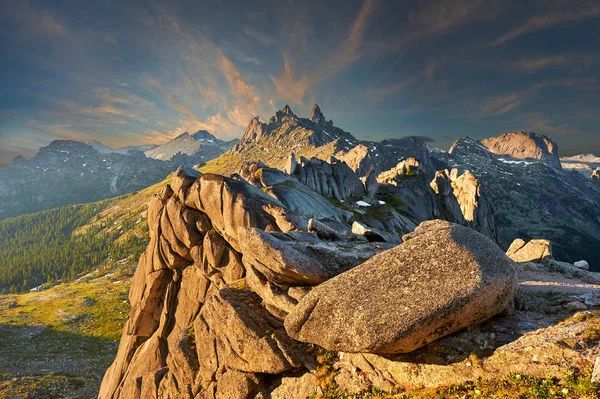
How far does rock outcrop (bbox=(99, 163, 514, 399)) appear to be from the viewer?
14.7 m

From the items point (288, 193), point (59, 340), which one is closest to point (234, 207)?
point (288, 193)

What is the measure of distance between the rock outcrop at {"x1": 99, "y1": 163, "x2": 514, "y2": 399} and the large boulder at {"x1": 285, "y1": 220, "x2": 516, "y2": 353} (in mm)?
78

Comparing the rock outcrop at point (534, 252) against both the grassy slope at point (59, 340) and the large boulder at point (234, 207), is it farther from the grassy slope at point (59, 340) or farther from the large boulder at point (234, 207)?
the grassy slope at point (59, 340)

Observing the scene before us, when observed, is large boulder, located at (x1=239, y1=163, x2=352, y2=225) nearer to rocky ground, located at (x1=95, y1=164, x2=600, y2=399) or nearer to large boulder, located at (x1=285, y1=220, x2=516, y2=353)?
rocky ground, located at (x1=95, y1=164, x2=600, y2=399)

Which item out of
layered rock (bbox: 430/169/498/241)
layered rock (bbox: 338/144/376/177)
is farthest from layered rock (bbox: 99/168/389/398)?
layered rock (bbox: 430/169/498/241)

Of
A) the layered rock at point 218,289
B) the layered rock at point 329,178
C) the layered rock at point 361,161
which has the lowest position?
the layered rock at point 218,289

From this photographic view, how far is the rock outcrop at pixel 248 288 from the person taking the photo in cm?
1473

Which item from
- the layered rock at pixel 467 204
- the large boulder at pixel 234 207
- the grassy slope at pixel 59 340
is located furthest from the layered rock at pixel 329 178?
the grassy slope at pixel 59 340

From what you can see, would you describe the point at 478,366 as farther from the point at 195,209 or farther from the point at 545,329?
the point at 195,209

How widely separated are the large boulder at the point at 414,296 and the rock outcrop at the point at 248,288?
78 millimetres

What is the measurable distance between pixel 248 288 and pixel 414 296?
618 inches

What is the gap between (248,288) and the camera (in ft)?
83.0

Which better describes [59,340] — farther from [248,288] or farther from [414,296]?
[414,296]

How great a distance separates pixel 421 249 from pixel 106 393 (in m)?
52.5
